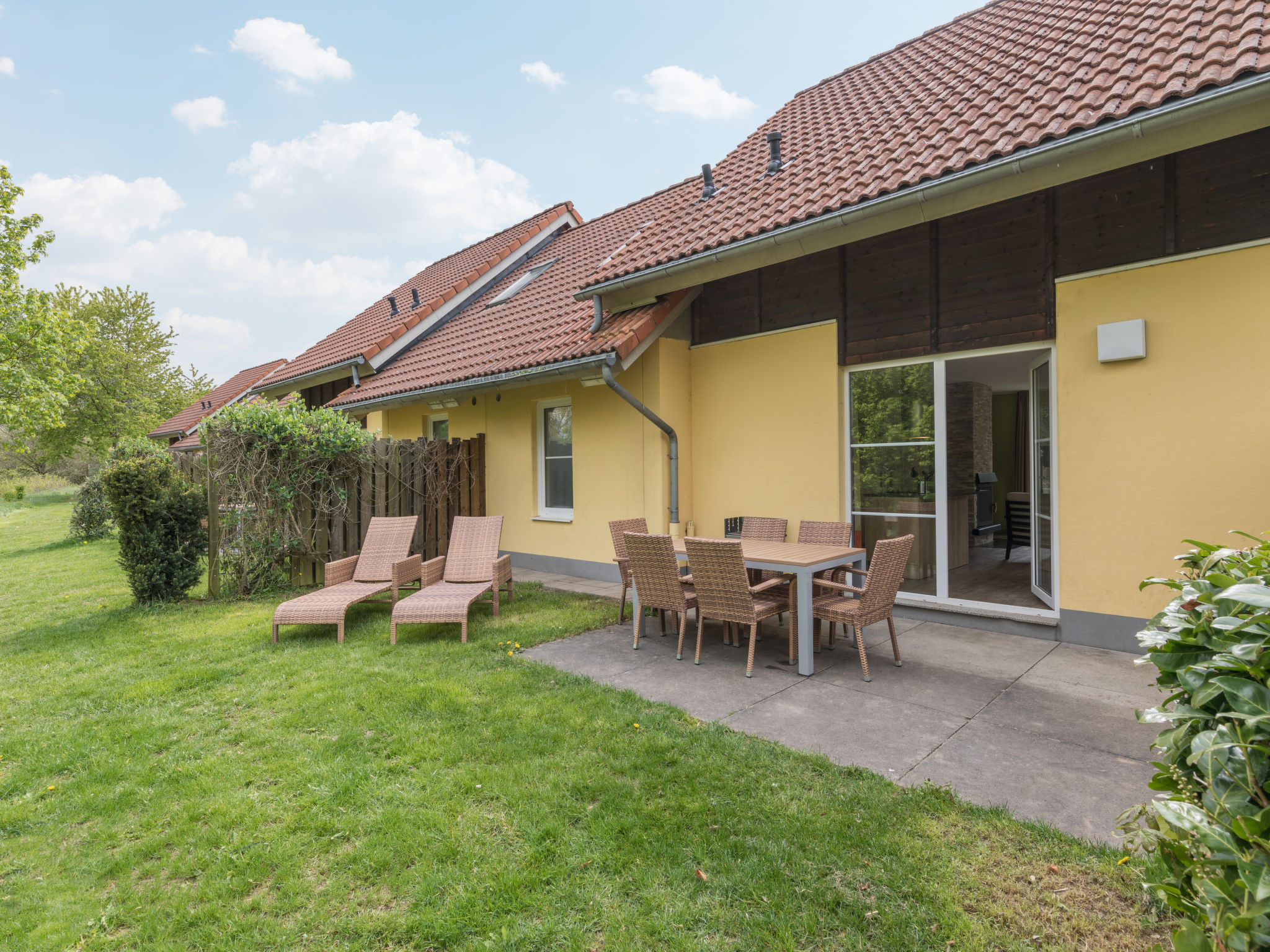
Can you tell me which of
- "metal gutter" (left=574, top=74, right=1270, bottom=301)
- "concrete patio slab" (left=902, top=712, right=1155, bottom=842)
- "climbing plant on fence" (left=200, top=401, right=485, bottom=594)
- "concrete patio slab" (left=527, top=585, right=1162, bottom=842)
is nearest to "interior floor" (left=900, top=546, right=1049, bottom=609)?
"concrete patio slab" (left=527, top=585, right=1162, bottom=842)

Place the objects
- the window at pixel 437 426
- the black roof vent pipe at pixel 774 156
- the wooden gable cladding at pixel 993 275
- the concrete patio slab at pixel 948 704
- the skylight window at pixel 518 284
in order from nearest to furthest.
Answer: the concrete patio slab at pixel 948 704, the wooden gable cladding at pixel 993 275, the black roof vent pipe at pixel 774 156, the window at pixel 437 426, the skylight window at pixel 518 284

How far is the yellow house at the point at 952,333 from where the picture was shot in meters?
4.63

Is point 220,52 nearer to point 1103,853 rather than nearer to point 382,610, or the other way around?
point 382,610

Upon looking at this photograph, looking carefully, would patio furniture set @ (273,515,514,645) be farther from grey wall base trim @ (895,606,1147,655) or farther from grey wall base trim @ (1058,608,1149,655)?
grey wall base trim @ (1058,608,1149,655)

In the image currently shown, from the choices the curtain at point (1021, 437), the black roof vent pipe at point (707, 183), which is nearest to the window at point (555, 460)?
the black roof vent pipe at point (707, 183)

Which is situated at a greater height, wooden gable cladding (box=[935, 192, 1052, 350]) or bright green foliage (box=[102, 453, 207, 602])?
wooden gable cladding (box=[935, 192, 1052, 350])

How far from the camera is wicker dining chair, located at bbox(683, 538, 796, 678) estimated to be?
15.9ft

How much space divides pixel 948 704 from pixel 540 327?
Answer: 7902mm

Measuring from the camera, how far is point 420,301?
14727mm

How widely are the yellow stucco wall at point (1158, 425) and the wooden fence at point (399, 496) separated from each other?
26.2 ft

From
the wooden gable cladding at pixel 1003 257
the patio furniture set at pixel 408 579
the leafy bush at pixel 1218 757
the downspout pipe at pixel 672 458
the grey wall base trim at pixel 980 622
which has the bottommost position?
the grey wall base trim at pixel 980 622

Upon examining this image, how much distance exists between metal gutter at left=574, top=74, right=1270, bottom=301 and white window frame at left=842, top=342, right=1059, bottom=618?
5.40 feet

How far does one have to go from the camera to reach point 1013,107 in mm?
5379

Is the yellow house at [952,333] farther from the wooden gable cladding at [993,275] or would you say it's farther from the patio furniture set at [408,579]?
the patio furniture set at [408,579]
